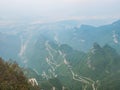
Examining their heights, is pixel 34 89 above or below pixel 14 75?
below

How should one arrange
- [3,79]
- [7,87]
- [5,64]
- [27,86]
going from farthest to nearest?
[5,64], [27,86], [3,79], [7,87]

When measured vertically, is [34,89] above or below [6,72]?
below

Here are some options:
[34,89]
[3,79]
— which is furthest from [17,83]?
[34,89]

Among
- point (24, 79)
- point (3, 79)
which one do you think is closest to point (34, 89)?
point (24, 79)

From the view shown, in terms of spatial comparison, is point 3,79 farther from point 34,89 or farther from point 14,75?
point 34,89

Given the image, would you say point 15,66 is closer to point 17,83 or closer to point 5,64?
point 5,64

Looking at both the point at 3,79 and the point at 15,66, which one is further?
the point at 15,66

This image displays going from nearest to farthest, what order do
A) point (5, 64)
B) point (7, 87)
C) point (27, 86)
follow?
point (7, 87) < point (27, 86) < point (5, 64)

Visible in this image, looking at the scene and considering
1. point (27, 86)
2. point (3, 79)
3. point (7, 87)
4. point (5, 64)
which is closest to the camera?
point (7, 87)

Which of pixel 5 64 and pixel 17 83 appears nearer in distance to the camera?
pixel 17 83
